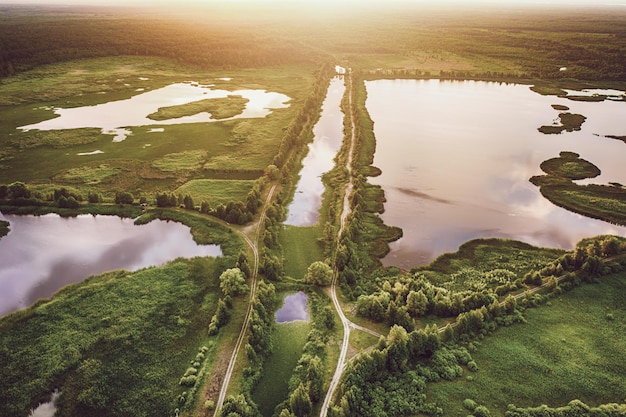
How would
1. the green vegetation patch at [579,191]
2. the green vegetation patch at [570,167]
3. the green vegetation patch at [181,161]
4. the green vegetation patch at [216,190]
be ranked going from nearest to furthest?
1. the green vegetation patch at [579,191]
2. the green vegetation patch at [216,190]
3. the green vegetation patch at [570,167]
4. the green vegetation patch at [181,161]

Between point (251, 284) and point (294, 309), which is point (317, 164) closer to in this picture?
point (251, 284)

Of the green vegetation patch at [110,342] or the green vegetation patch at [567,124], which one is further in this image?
the green vegetation patch at [567,124]

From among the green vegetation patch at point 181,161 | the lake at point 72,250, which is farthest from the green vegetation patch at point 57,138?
the lake at point 72,250

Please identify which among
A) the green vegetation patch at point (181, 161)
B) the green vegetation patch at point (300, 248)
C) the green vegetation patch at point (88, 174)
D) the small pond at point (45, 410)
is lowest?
the small pond at point (45, 410)

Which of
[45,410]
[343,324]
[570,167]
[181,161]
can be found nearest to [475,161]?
[570,167]

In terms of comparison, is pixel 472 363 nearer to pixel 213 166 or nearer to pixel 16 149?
pixel 213 166

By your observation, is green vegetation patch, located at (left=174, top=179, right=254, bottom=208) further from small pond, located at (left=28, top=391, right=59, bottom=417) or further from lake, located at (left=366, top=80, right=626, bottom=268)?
small pond, located at (left=28, top=391, right=59, bottom=417)

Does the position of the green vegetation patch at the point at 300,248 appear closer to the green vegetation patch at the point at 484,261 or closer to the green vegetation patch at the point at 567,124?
the green vegetation patch at the point at 484,261
